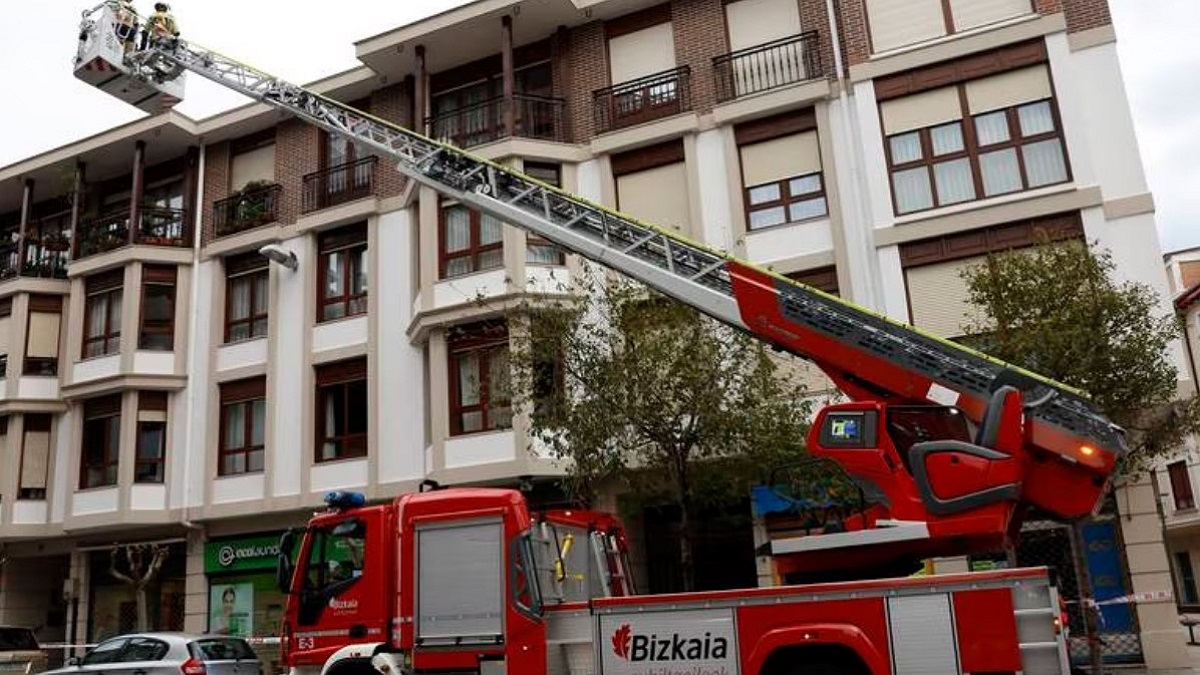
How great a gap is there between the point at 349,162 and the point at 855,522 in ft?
57.6

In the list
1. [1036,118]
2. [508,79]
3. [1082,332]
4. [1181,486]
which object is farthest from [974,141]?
[1181,486]

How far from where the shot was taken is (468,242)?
2039cm

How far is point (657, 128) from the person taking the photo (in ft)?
65.0

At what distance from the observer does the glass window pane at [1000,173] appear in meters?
17.2

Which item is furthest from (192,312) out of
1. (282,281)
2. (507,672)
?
(507,672)

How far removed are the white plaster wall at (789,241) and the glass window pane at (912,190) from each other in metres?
1.33

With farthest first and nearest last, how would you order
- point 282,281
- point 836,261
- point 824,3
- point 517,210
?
point 282,281 < point 824,3 < point 836,261 < point 517,210

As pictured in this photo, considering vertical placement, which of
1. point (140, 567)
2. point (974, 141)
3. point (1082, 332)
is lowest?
point (140, 567)

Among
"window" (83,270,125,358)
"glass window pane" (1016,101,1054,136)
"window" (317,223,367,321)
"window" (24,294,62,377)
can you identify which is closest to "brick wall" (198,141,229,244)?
"window" (83,270,125,358)

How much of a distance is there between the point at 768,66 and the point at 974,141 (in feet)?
14.0

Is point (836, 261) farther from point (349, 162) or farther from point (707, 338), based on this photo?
point (349, 162)

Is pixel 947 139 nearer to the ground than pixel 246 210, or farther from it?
nearer to the ground

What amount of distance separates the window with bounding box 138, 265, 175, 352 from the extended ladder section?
41.3 ft

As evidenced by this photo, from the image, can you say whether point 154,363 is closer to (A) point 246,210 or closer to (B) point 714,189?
(A) point 246,210
